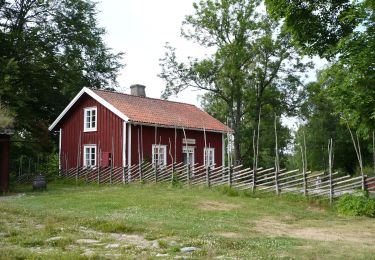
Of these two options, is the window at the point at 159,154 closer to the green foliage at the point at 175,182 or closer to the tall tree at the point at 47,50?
the green foliage at the point at 175,182

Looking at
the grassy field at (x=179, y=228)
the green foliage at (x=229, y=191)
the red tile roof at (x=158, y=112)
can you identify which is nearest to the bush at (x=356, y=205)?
the grassy field at (x=179, y=228)

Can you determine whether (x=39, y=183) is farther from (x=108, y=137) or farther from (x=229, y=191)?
(x=229, y=191)

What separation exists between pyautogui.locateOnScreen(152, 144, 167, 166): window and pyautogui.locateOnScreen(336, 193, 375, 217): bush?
1211cm

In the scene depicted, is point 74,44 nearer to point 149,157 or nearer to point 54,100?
point 54,100

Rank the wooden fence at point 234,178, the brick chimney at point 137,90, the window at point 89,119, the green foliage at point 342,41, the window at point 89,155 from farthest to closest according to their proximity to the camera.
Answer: the brick chimney at point 137,90
the window at point 89,155
the window at point 89,119
the wooden fence at point 234,178
the green foliage at point 342,41

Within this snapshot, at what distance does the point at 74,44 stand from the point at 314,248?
2873cm

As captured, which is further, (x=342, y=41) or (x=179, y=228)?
(x=342, y=41)

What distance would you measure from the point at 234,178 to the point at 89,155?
416 inches

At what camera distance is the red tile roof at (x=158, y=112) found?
79.6ft

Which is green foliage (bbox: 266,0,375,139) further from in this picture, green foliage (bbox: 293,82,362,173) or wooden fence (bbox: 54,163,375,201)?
green foliage (bbox: 293,82,362,173)

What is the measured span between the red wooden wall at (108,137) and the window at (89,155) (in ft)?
0.77

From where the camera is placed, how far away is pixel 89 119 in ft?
84.4

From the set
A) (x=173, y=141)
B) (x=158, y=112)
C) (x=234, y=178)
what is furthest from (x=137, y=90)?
(x=234, y=178)

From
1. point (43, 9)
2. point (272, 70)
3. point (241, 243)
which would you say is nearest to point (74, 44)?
point (43, 9)
